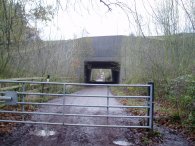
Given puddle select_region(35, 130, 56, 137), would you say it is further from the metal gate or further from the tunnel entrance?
the tunnel entrance

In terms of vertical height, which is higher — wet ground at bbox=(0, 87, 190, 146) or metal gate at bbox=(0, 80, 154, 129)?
metal gate at bbox=(0, 80, 154, 129)

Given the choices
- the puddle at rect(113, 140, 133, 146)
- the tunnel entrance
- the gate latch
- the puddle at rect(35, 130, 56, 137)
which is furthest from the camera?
the tunnel entrance

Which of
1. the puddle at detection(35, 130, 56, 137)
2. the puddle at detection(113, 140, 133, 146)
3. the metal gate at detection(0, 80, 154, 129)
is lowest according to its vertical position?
the puddle at detection(113, 140, 133, 146)

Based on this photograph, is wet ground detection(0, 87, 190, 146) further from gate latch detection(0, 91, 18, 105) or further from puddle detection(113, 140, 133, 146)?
gate latch detection(0, 91, 18, 105)

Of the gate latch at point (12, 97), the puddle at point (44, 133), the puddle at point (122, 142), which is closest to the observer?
the puddle at point (122, 142)

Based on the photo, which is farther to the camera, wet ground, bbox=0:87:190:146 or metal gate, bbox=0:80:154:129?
metal gate, bbox=0:80:154:129

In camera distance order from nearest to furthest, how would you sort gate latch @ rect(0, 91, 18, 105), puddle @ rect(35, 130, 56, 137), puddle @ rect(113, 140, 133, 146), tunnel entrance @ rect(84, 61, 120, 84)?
1. puddle @ rect(113, 140, 133, 146)
2. puddle @ rect(35, 130, 56, 137)
3. gate latch @ rect(0, 91, 18, 105)
4. tunnel entrance @ rect(84, 61, 120, 84)

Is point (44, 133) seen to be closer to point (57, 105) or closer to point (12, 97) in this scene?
point (57, 105)

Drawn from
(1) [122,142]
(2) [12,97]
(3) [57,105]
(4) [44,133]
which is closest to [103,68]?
(2) [12,97]

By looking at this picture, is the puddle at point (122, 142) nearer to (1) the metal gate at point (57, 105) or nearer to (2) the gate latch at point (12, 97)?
(1) the metal gate at point (57, 105)

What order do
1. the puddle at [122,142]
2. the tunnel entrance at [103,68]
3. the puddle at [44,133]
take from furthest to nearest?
the tunnel entrance at [103,68] → the puddle at [44,133] → the puddle at [122,142]

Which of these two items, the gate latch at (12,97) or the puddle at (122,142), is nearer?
the puddle at (122,142)

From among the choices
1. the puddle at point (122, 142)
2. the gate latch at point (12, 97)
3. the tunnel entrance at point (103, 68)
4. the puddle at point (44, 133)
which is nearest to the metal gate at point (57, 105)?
the gate latch at point (12, 97)

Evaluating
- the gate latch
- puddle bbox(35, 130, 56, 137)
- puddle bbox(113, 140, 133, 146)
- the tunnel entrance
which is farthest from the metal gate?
the tunnel entrance
